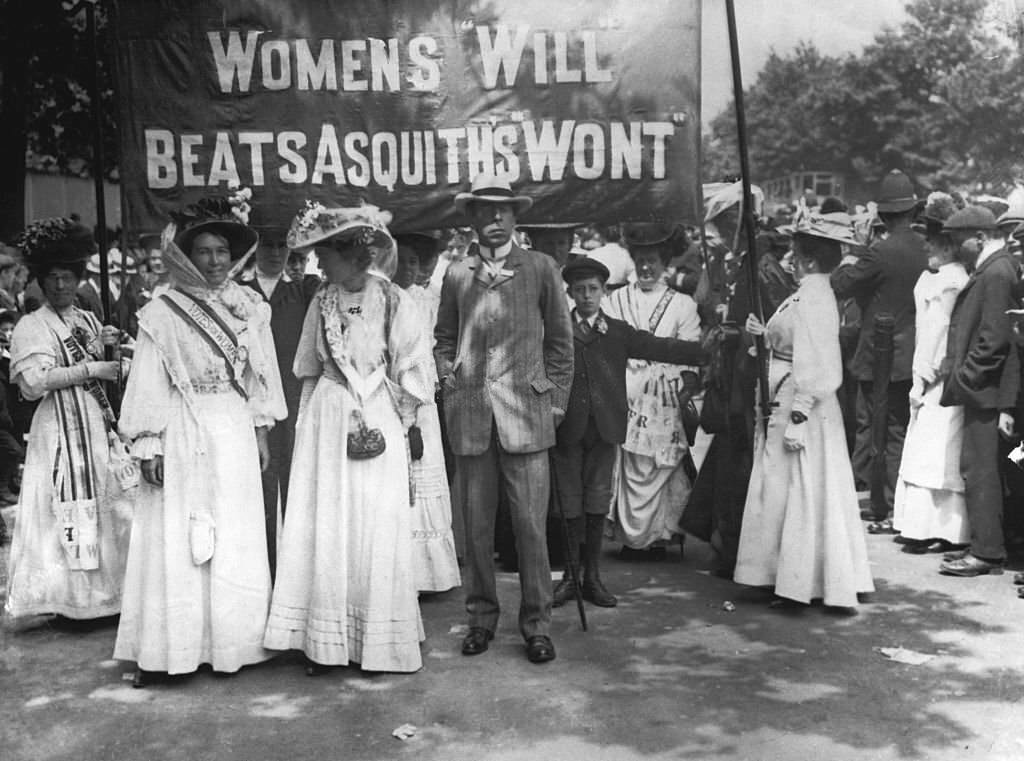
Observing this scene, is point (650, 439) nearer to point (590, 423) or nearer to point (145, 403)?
point (590, 423)

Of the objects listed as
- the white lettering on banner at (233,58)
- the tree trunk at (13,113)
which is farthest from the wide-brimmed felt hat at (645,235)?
the tree trunk at (13,113)

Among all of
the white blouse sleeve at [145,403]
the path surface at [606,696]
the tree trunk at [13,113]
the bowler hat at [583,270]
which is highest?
the tree trunk at [13,113]

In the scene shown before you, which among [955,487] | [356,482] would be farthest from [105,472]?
[955,487]

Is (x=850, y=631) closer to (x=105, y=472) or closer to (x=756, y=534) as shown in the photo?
(x=756, y=534)

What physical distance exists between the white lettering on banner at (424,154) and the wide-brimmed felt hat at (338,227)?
390 millimetres

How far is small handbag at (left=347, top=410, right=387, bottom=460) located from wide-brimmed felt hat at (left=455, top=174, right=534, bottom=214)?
3.73ft

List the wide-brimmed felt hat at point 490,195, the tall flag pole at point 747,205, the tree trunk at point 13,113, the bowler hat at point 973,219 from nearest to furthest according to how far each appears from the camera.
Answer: the wide-brimmed felt hat at point 490,195 → the tall flag pole at point 747,205 → the bowler hat at point 973,219 → the tree trunk at point 13,113

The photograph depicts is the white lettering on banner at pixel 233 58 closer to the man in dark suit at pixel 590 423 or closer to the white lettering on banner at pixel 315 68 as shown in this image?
the white lettering on banner at pixel 315 68

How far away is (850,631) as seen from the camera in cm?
596

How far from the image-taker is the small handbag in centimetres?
537

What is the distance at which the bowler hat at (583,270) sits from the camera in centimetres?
636

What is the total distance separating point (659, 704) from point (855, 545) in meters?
1.95

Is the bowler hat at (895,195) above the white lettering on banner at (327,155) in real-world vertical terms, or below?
above

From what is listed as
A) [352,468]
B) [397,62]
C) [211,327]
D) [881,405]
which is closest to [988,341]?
[881,405]
